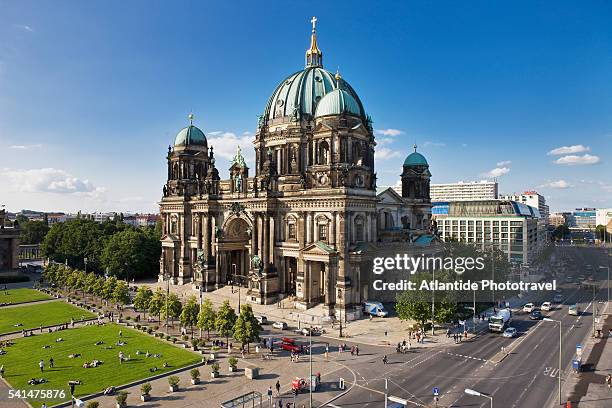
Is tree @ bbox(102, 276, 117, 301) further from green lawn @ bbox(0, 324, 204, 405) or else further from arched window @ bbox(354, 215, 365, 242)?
arched window @ bbox(354, 215, 365, 242)

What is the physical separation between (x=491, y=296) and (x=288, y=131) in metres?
51.5

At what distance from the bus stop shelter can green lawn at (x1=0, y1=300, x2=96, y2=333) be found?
45250 millimetres

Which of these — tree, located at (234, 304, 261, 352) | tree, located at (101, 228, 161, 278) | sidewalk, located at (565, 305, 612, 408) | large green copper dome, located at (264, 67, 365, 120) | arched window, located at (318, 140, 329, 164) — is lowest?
sidewalk, located at (565, 305, 612, 408)

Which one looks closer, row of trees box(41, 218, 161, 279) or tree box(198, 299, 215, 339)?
tree box(198, 299, 215, 339)

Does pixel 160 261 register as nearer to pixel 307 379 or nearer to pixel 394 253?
pixel 394 253

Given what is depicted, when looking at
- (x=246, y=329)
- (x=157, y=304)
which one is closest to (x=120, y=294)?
(x=157, y=304)

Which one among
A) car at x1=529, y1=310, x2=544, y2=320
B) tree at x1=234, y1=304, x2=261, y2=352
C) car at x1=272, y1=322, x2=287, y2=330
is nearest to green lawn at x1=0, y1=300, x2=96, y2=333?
car at x1=272, y1=322, x2=287, y2=330

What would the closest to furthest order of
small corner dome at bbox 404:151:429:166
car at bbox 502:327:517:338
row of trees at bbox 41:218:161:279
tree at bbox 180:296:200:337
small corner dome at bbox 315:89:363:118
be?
tree at bbox 180:296:200:337, car at bbox 502:327:517:338, small corner dome at bbox 315:89:363:118, small corner dome at bbox 404:151:429:166, row of trees at bbox 41:218:161:279

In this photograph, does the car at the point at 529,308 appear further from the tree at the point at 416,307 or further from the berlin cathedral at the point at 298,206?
the tree at the point at 416,307

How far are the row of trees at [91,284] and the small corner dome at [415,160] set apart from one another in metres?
67.4

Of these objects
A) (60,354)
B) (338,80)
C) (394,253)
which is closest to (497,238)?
(394,253)

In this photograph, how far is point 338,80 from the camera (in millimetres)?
88438

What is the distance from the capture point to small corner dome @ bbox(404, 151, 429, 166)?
335 feet

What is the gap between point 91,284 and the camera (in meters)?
81.7
